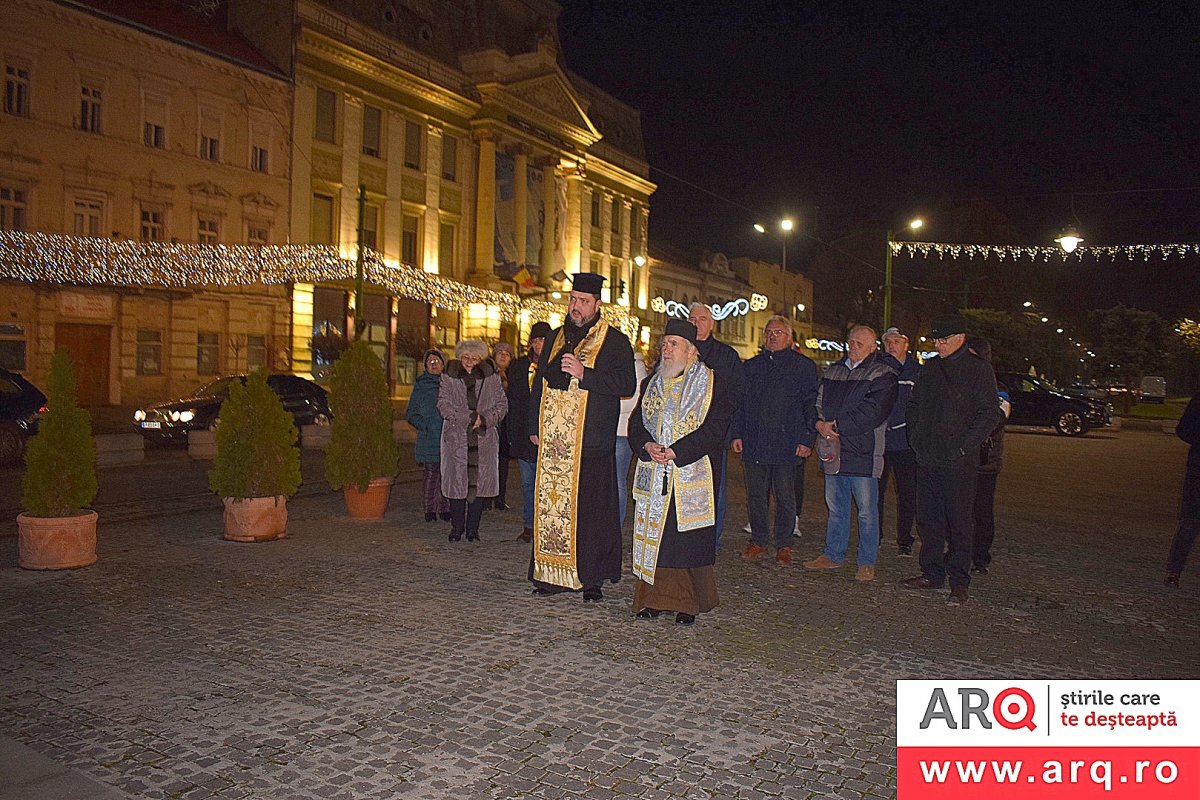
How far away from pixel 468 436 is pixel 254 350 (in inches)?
966

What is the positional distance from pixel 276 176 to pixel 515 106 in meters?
13.0

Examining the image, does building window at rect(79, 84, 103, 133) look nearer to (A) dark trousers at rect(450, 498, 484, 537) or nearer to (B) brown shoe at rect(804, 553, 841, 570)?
(A) dark trousers at rect(450, 498, 484, 537)

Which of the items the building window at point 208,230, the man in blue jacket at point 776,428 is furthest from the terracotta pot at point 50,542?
the building window at point 208,230

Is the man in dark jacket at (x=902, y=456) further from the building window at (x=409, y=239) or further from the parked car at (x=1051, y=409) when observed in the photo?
the building window at (x=409, y=239)

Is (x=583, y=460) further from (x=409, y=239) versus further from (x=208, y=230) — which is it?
(x=409, y=239)

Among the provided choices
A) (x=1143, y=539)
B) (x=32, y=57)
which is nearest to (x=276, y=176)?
(x=32, y=57)

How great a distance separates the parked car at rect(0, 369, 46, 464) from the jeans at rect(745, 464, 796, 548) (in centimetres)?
1226

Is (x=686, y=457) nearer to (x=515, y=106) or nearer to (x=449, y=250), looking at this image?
(x=449, y=250)

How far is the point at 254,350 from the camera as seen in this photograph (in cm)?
3147

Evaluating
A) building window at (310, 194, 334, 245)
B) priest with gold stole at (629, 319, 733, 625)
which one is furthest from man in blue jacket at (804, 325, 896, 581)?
building window at (310, 194, 334, 245)

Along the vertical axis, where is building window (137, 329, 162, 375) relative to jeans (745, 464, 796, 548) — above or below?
above

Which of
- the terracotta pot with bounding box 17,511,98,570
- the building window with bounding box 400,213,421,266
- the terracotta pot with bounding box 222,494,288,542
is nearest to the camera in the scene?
the terracotta pot with bounding box 17,511,98,570

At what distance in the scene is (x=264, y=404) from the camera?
8539 millimetres

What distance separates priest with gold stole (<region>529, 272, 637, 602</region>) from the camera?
6.71 meters
